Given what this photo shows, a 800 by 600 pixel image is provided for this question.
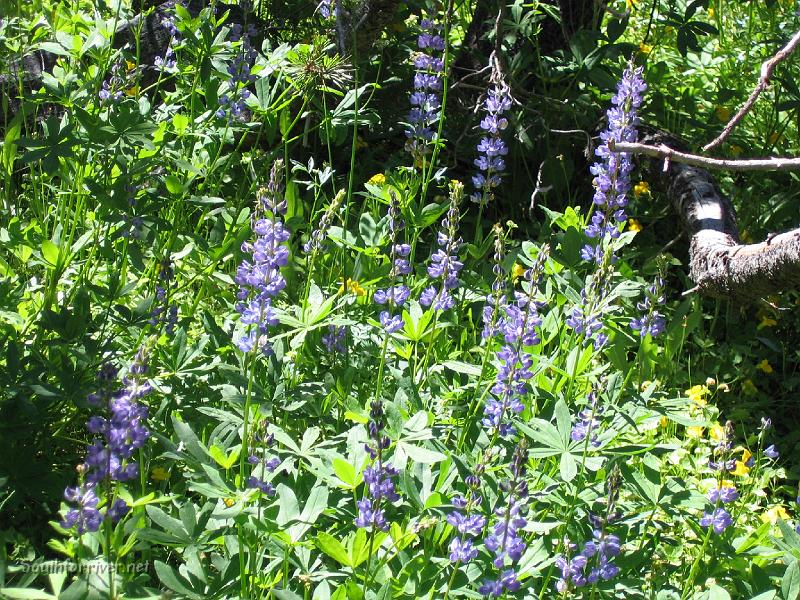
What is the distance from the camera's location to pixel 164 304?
2.51m

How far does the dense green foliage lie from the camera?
183cm

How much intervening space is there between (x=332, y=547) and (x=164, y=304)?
1032mm

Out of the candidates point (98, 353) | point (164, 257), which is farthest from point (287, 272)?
point (98, 353)

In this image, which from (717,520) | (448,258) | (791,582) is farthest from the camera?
(448,258)

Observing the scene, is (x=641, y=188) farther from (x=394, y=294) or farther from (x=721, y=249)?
(x=394, y=294)

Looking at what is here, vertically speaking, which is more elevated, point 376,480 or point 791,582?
point 791,582

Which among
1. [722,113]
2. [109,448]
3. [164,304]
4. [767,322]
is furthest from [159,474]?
[722,113]

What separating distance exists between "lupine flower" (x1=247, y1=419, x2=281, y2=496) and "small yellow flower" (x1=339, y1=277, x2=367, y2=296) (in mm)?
715

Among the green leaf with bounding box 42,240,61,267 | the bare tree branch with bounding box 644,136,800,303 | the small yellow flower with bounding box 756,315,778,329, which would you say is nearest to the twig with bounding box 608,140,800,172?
the bare tree branch with bounding box 644,136,800,303

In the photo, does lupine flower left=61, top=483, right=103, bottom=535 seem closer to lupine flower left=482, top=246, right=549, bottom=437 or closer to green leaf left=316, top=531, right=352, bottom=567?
green leaf left=316, top=531, right=352, bottom=567

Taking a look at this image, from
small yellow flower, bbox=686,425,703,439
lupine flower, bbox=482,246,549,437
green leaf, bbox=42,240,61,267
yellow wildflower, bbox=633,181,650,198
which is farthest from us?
yellow wildflower, bbox=633,181,650,198

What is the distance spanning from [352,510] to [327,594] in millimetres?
304

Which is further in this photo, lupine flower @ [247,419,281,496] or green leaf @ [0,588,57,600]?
lupine flower @ [247,419,281,496]

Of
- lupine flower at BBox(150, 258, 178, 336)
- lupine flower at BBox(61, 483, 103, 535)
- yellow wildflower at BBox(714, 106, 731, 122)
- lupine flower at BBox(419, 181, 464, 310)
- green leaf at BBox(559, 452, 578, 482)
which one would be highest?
yellow wildflower at BBox(714, 106, 731, 122)
